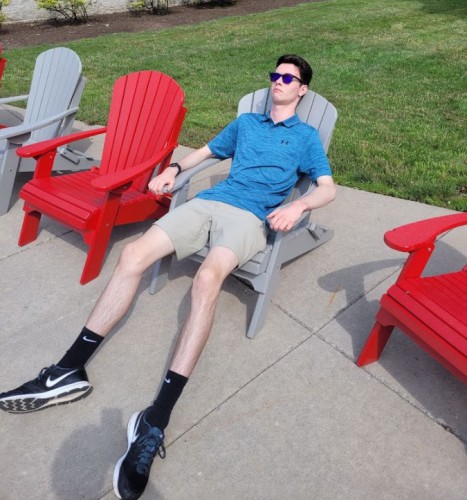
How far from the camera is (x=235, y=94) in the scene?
684cm

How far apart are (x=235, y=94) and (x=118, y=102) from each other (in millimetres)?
3227

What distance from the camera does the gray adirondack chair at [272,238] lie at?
8.95 ft

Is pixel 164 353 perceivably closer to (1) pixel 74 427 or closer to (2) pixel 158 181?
(1) pixel 74 427

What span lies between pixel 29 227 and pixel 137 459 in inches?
86.8

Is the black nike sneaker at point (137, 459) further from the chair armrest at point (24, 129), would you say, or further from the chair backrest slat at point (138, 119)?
the chair armrest at point (24, 129)

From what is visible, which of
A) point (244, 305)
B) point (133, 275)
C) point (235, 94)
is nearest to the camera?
point (133, 275)

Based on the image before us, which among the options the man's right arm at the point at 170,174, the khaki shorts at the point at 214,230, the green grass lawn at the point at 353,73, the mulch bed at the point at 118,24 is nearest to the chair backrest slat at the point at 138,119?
the man's right arm at the point at 170,174

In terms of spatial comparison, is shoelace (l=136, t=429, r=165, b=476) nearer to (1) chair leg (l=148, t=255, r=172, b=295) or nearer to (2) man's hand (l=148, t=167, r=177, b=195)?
(1) chair leg (l=148, t=255, r=172, b=295)

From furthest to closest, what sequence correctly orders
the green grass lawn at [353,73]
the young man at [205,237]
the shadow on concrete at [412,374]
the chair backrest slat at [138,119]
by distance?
the green grass lawn at [353,73] < the chair backrest slat at [138,119] < the shadow on concrete at [412,374] < the young man at [205,237]

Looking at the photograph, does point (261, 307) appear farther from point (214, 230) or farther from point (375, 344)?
point (375, 344)

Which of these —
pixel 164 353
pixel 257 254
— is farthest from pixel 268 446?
pixel 257 254

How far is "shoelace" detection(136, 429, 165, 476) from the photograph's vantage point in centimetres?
198

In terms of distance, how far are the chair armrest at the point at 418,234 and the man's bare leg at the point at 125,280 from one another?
117 centimetres

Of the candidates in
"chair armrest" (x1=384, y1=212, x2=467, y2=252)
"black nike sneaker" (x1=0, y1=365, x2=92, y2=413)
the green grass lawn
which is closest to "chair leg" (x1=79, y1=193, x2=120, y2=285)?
"black nike sneaker" (x1=0, y1=365, x2=92, y2=413)
